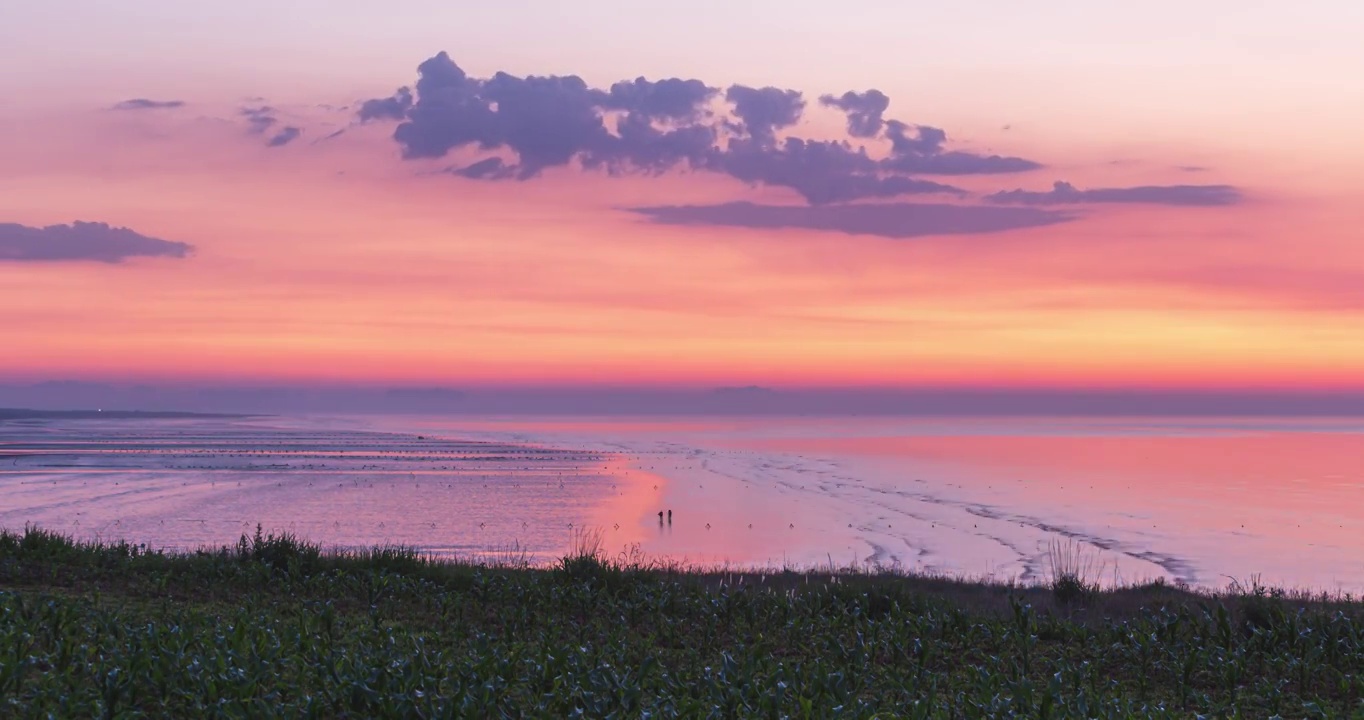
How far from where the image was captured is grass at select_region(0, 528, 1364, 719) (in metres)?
8.98

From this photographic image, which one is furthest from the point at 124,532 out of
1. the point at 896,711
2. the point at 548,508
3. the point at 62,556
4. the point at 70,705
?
the point at 896,711

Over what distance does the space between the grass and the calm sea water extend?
42.2ft

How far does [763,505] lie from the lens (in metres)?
44.3

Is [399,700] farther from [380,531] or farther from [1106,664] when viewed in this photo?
[380,531]

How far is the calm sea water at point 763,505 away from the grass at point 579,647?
12.9 m

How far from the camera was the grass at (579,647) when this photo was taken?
8977 mm

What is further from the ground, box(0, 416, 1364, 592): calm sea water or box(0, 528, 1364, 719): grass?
box(0, 528, 1364, 719): grass

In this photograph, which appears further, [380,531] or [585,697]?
[380,531]

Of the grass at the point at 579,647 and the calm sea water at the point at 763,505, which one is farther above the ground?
the grass at the point at 579,647

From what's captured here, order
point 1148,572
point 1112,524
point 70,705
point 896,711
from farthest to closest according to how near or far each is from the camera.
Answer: point 1112,524 < point 1148,572 < point 896,711 < point 70,705

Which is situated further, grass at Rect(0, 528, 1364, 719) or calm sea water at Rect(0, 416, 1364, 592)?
calm sea water at Rect(0, 416, 1364, 592)

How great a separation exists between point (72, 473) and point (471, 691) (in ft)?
181

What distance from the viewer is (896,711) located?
9570 millimetres

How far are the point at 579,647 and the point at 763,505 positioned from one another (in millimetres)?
33884
